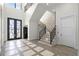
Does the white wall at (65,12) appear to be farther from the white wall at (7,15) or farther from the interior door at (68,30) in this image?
the white wall at (7,15)

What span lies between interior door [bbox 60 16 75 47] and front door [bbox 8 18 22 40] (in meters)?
1.13

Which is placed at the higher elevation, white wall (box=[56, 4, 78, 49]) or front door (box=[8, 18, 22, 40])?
white wall (box=[56, 4, 78, 49])

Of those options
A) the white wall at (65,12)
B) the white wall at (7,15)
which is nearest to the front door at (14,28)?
the white wall at (7,15)

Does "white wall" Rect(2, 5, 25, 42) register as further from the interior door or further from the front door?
the interior door

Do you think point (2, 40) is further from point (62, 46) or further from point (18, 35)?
point (62, 46)

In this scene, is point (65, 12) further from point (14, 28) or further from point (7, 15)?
point (7, 15)

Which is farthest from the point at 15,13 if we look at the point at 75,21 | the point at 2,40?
the point at 75,21

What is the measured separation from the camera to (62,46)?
7.02 ft

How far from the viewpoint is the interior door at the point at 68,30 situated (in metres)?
1.82

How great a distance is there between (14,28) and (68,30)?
1.35 m

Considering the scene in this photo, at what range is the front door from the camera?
1916 mm

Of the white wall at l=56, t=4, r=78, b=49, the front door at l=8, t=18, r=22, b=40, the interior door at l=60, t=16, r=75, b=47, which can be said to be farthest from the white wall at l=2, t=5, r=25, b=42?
the interior door at l=60, t=16, r=75, b=47

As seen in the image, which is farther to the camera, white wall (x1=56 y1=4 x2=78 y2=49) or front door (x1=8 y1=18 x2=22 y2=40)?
front door (x1=8 y1=18 x2=22 y2=40)

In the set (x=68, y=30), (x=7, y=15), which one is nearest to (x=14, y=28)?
(x=7, y=15)
